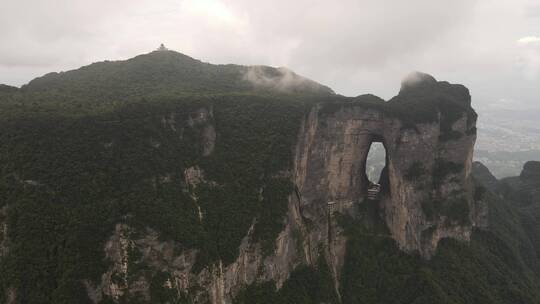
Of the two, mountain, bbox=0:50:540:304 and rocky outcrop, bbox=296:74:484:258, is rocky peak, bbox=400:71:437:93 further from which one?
rocky outcrop, bbox=296:74:484:258

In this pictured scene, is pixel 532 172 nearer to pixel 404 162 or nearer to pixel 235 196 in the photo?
pixel 404 162

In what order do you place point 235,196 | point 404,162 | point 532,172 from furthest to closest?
point 532,172 → point 404,162 → point 235,196

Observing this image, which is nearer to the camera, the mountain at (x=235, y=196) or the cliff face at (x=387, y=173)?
the mountain at (x=235, y=196)

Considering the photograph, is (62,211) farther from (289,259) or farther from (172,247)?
(289,259)

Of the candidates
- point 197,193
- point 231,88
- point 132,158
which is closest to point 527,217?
point 231,88

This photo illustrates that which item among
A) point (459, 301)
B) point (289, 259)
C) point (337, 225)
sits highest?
point (337, 225)

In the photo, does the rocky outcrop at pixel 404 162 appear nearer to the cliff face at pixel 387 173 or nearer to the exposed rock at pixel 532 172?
the cliff face at pixel 387 173

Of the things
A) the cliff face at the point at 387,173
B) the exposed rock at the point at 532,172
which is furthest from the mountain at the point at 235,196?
the exposed rock at the point at 532,172

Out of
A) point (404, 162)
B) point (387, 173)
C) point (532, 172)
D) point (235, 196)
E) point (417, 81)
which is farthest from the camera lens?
point (532, 172)

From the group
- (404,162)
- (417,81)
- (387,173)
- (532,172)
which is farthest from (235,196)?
(532,172)
